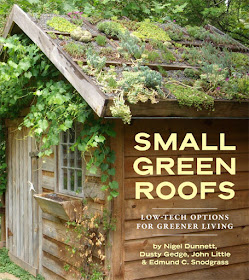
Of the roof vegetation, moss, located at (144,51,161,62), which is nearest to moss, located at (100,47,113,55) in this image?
the roof vegetation

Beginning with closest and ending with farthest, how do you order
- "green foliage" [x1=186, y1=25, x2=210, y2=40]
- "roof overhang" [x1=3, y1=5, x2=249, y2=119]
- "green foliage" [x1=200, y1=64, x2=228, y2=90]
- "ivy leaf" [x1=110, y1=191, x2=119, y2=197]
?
"roof overhang" [x1=3, y1=5, x2=249, y2=119], "ivy leaf" [x1=110, y1=191, x2=119, y2=197], "green foliage" [x1=200, y1=64, x2=228, y2=90], "green foliage" [x1=186, y1=25, x2=210, y2=40]

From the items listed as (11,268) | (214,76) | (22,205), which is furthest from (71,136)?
(11,268)

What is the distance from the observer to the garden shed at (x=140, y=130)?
4.20m

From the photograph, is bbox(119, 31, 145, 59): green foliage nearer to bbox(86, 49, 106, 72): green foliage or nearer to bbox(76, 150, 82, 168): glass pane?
bbox(86, 49, 106, 72): green foliage

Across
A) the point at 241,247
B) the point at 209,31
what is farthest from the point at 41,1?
the point at 241,247

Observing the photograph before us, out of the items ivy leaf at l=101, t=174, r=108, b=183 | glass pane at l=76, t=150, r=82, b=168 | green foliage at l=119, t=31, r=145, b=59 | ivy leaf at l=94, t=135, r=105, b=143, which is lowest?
ivy leaf at l=101, t=174, r=108, b=183

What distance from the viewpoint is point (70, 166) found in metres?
5.46

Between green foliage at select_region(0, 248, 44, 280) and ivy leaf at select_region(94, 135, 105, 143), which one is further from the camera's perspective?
green foliage at select_region(0, 248, 44, 280)

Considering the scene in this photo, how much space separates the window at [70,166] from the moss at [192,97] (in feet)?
4.66

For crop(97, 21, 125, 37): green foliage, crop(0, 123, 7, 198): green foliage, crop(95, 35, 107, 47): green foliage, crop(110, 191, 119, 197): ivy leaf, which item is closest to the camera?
crop(110, 191, 119, 197): ivy leaf

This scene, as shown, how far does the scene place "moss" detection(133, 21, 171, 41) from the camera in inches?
224

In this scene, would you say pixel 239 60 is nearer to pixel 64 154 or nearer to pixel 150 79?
pixel 150 79

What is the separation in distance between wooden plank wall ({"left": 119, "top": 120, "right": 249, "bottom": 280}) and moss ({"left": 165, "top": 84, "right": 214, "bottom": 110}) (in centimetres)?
48

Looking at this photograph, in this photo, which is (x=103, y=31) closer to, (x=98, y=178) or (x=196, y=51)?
(x=196, y=51)
